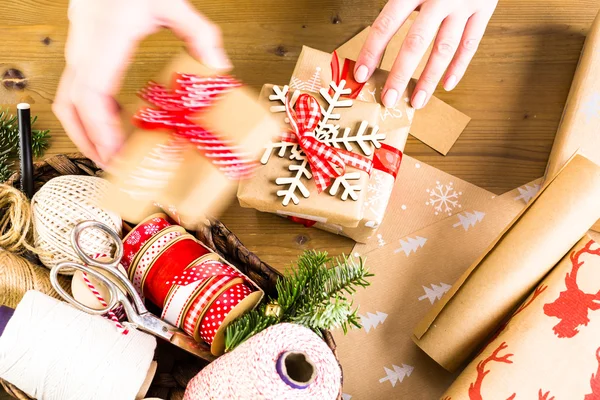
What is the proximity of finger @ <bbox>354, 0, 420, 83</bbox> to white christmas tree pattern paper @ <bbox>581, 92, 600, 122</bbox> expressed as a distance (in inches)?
11.0

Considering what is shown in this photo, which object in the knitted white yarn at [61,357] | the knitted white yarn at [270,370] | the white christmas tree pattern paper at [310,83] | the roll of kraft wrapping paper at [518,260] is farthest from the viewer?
the white christmas tree pattern paper at [310,83]

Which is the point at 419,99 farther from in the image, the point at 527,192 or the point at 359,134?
the point at 527,192

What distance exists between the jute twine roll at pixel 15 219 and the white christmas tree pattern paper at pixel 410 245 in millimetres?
488

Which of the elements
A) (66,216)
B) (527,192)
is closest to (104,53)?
(66,216)

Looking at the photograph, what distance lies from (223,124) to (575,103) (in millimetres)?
505

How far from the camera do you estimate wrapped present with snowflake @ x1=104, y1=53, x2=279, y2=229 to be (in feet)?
2.00

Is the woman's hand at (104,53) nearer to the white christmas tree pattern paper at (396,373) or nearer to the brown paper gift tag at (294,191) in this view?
the brown paper gift tag at (294,191)

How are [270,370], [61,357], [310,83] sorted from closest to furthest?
A: [270,370], [61,357], [310,83]

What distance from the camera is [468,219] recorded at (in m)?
0.81

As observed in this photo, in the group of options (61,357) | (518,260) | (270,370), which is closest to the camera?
(270,370)

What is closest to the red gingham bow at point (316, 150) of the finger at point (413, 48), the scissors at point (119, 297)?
the finger at point (413, 48)

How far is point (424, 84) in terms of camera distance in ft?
2.51

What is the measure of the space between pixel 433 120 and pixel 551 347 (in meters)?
0.36

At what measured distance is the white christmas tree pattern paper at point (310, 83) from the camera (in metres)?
0.78
